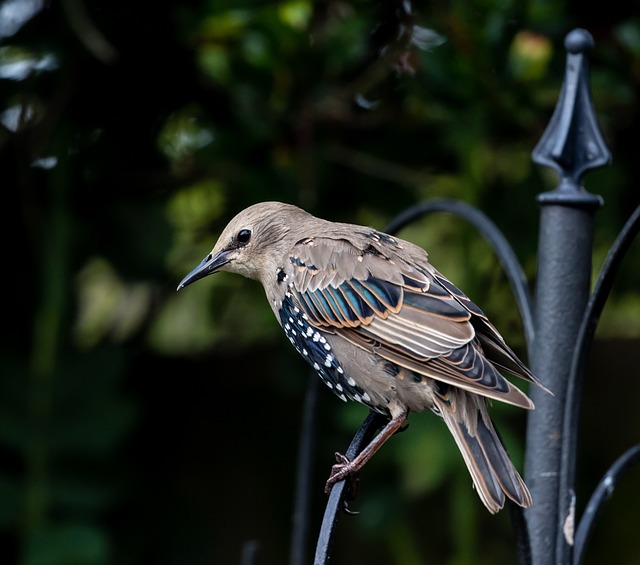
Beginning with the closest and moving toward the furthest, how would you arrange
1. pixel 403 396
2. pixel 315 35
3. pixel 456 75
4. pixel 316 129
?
1. pixel 403 396
2. pixel 456 75
3. pixel 315 35
4. pixel 316 129

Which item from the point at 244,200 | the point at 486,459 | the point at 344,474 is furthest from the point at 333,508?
the point at 244,200

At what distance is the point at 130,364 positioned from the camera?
3.71 m

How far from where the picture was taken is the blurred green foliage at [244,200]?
120 inches

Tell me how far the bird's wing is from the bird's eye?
0.13 m

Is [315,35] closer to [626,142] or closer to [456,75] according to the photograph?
[456,75]

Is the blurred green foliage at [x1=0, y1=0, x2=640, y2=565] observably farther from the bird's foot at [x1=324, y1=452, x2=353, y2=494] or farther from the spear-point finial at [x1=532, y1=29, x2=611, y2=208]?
the bird's foot at [x1=324, y1=452, x2=353, y2=494]

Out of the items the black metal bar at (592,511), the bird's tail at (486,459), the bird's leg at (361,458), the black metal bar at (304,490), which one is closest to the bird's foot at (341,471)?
the bird's leg at (361,458)

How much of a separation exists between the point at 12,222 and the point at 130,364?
0.64 metres

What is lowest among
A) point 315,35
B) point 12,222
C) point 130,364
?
point 130,364

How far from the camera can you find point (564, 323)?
1.91 m

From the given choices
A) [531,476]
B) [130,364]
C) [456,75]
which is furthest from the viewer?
[130,364]

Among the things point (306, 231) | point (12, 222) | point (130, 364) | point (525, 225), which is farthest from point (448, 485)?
point (12, 222)

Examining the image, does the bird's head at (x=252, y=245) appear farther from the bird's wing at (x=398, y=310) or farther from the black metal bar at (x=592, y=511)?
the black metal bar at (x=592, y=511)

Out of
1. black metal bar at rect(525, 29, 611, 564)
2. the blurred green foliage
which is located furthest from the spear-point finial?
the blurred green foliage
